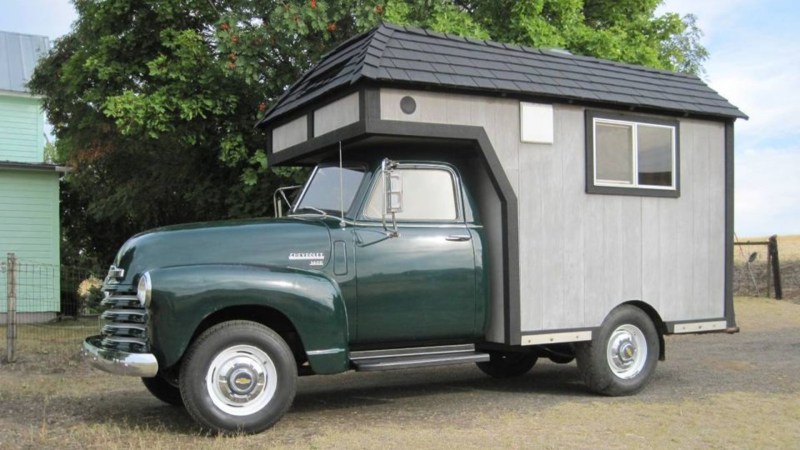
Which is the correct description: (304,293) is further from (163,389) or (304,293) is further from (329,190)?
(163,389)

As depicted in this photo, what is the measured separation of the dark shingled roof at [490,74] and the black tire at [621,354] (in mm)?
2169

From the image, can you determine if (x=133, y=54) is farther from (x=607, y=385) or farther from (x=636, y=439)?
(x=636, y=439)

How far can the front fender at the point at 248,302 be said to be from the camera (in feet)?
18.3

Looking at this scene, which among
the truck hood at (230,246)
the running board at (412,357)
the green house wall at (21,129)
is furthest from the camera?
the green house wall at (21,129)

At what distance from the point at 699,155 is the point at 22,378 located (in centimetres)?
827

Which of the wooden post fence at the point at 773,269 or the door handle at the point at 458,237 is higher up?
the door handle at the point at 458,237

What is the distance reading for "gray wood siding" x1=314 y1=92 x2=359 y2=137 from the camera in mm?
6621

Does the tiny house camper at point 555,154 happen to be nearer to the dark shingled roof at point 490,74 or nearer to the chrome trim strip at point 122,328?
the dark shingled roof at point 490,74

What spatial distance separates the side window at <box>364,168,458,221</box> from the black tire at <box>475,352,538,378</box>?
2.44m

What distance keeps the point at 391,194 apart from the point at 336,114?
40.1 inches

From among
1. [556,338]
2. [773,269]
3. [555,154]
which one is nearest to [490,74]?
[555,154]

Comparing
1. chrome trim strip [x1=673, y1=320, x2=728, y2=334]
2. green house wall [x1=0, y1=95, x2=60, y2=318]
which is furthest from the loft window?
green house wall [x1=0, y1=95, x2=60, y2=318]

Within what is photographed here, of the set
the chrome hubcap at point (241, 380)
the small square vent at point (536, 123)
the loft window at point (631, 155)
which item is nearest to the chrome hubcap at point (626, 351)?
the loft window at point (631, 155)

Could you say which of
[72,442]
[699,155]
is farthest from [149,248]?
[699,155]
